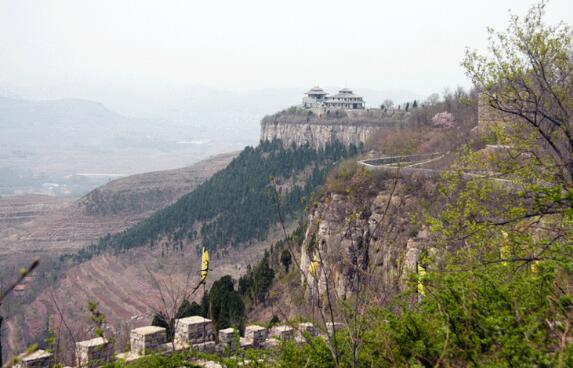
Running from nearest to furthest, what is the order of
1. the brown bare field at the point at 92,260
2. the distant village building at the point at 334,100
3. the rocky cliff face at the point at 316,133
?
the brown bare field at the point at 92,260 → the rocky cliff face at the point at 316,133 → the distant village building at the point at 334,100

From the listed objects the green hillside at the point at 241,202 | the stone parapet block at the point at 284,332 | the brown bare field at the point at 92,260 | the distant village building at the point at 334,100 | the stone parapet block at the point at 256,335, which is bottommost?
the brown bare field at the point at 92,260

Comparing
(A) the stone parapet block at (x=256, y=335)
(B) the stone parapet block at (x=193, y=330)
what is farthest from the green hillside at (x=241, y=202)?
(B) the stone parapet block at (x=193, y=330)

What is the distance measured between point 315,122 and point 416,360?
75383mm

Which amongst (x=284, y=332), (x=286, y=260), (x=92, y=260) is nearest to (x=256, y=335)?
(x=284, y=332)

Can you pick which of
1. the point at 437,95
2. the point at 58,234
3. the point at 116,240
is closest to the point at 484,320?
the point at 437,95

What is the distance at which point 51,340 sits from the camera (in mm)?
7492

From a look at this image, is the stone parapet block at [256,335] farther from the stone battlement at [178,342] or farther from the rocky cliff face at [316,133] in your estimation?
the rocky cliff face at [316,133]

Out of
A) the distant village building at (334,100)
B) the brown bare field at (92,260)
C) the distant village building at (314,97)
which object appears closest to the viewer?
the brown bare field at (92,260)

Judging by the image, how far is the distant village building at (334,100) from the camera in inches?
3401

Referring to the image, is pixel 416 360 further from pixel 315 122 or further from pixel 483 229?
pixel 315 122

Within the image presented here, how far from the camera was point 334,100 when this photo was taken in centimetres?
8819

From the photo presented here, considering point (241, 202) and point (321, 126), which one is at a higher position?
point (321, 126)

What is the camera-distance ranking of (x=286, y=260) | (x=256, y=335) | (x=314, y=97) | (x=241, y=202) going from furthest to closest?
1. (x=314, y=97)
2. (x=241, y=202)
3. (x=286, y=260)
4. (x=256, y=335)

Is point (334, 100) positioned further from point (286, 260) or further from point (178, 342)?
point (178, 342)
